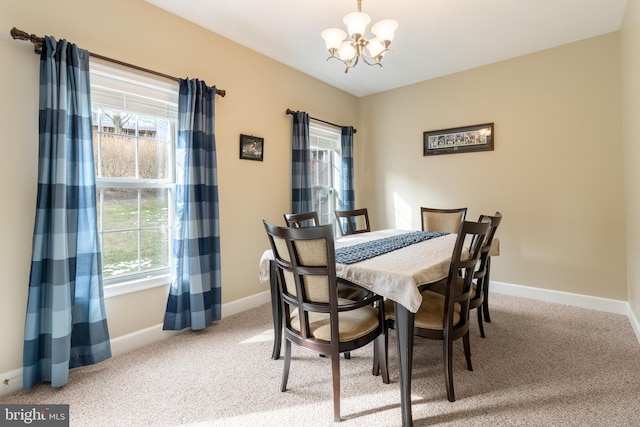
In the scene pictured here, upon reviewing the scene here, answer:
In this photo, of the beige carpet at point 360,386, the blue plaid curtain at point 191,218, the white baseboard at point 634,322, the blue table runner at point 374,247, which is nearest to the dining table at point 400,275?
the blue table runner at point 374,247

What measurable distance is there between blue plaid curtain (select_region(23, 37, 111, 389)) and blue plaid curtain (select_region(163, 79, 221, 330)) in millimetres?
607

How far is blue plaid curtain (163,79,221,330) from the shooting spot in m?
2.53

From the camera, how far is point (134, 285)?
238 cm

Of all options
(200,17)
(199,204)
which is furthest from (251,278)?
(200,17)

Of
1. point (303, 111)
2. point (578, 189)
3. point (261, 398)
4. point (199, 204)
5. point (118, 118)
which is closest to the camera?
point (261, 398)

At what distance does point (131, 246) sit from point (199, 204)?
604 mm

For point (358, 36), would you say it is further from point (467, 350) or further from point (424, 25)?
point (467, 350)

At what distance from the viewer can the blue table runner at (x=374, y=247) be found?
186 centimetres

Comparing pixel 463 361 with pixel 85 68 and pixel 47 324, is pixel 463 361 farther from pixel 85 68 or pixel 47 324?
pixel 85 68

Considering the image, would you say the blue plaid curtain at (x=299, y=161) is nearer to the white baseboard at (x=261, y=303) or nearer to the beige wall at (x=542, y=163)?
the white baseboard at (x=261, y=303)

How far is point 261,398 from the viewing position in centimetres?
176

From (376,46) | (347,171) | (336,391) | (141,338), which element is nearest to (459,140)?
(347,171)

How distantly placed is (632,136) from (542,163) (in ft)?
2.81

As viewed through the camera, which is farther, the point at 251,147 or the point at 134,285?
the point at 251,147
